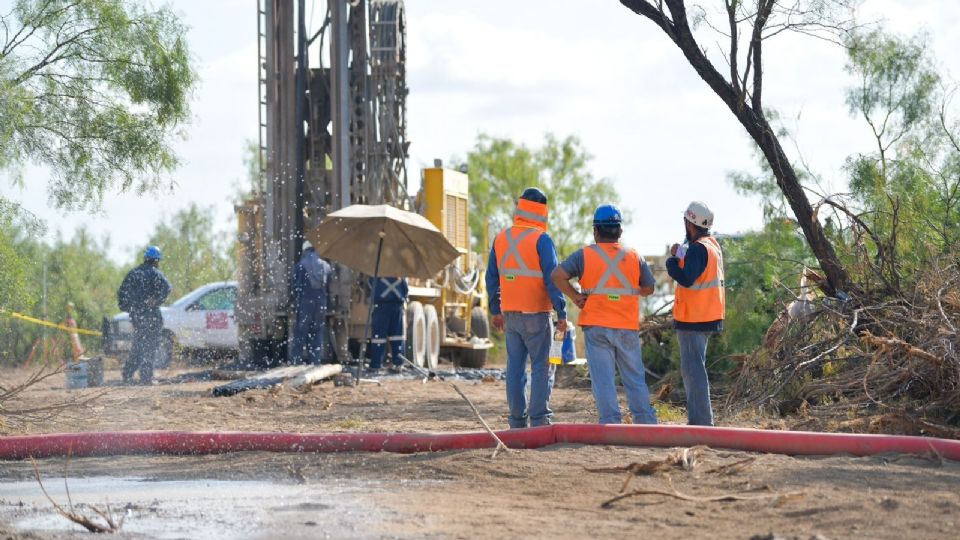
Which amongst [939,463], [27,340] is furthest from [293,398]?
[27,340]

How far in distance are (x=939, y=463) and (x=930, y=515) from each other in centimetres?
189

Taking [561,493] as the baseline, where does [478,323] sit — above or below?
above

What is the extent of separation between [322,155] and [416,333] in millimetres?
3144

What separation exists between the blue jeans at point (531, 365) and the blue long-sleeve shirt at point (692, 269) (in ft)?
3.60

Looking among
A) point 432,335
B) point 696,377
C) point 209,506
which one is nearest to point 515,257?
point 696,377

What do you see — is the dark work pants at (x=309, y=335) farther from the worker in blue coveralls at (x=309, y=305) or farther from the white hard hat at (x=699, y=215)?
the white hard hat at (x=699, y=215)

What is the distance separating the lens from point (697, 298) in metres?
10.7

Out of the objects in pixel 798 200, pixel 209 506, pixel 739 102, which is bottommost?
pixel 209 506

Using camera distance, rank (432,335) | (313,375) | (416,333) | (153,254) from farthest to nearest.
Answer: (432,335) < (416,333) < (153,254) < (313,375)

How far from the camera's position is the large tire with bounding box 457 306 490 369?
84.2 ft

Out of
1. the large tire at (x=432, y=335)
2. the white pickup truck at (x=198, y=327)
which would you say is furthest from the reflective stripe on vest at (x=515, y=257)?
the white pickup truck at (x=198, y=327)

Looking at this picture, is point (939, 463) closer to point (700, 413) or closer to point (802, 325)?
point (700, 413)

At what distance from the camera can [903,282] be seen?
13.2 metres

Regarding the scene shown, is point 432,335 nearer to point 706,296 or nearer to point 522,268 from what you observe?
point 522,268
